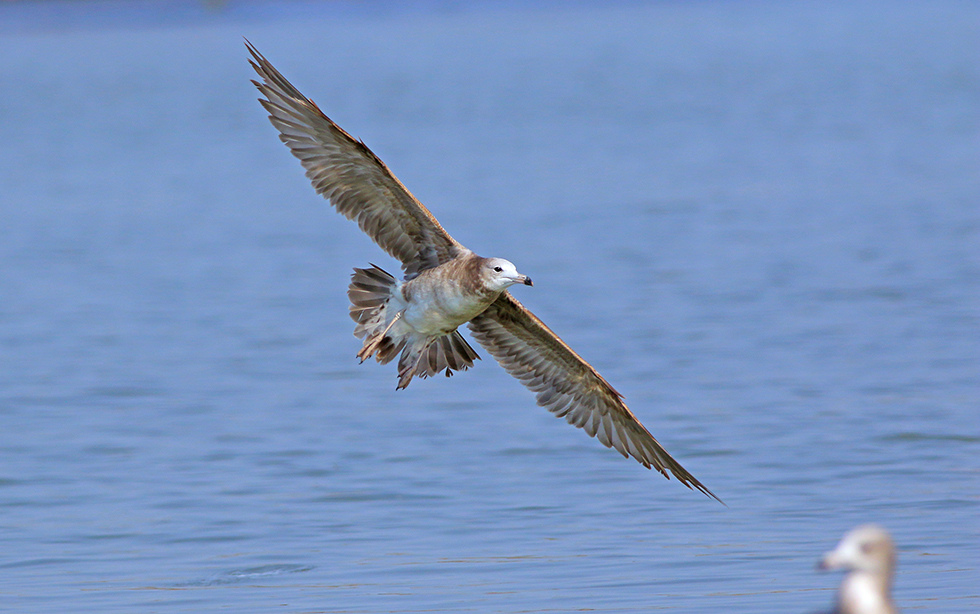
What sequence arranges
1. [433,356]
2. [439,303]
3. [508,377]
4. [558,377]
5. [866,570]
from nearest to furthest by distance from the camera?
[866,570] < [439,303] < [433,356] < [558,377] < [508,377]

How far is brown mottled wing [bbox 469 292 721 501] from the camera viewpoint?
29.0 ft

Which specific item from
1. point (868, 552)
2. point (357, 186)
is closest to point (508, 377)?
point (357, 186)

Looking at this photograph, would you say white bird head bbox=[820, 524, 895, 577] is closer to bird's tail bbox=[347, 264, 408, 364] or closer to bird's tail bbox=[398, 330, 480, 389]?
bird's tail bbox=[398, 330, 480, 389]

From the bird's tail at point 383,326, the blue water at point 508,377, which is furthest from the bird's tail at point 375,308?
the blue water at point 508,377

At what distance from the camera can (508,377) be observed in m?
13.3

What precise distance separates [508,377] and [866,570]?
8295 millimetres

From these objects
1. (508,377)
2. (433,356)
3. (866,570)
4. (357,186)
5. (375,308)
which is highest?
(508,377)

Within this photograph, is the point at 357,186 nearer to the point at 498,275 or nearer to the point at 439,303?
the point at 439,303

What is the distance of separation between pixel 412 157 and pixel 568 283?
37.6 ft

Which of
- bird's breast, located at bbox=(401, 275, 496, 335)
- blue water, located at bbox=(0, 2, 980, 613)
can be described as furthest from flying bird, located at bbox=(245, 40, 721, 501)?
blue water, located at bbox=(0, 2, 980, 613)

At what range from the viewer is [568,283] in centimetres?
1695

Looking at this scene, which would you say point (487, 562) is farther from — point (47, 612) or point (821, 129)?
point (821, 129)

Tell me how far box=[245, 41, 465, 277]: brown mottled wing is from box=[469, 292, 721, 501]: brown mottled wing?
55 centimetres

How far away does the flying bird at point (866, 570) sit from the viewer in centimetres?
502
